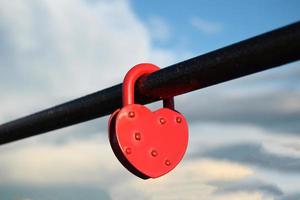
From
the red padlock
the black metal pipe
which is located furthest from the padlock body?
the black metal pipe

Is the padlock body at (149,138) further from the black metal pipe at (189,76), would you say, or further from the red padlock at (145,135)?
the black metal pipe at (189,76)

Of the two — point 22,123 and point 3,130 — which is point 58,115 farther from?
point 3,130

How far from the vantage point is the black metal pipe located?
194 cm

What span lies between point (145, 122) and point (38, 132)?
80cm

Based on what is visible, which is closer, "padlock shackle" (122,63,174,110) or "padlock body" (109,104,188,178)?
"padlock body" (109,104,188,178)

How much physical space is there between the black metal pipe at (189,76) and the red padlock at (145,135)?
0.26ft

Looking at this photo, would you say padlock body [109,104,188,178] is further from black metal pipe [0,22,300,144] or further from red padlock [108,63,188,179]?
black metal pipe [0,22,300,144]

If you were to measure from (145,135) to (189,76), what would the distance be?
1.21 feet

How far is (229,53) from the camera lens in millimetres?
2105

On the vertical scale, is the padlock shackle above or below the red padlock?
above

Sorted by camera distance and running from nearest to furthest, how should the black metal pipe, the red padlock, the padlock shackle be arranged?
1. the black metal pipe
2. the red padlock
3. the padlock shackle

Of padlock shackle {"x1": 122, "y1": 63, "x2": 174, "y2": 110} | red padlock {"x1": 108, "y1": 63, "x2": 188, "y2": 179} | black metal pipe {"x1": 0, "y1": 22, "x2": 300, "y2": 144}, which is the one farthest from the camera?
padlock shackle {"x1": 122, "y1": 63, "x2": 174, "y2": 110}

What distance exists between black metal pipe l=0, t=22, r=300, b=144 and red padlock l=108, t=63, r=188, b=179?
0.08 m

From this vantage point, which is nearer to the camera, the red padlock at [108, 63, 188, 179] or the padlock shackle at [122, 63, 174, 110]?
the red padlock at [108, 63, 188, 179]
